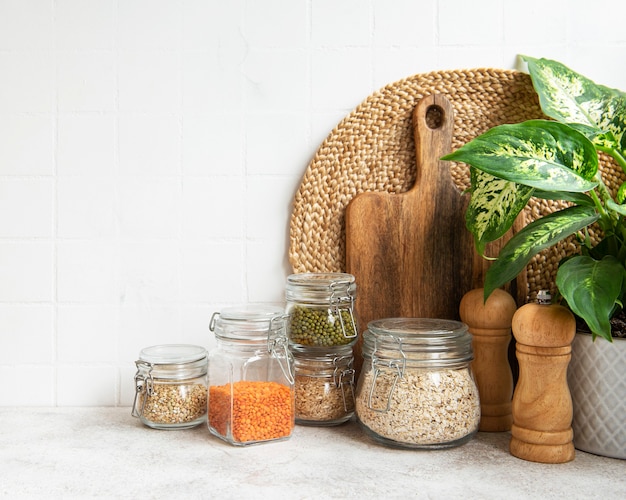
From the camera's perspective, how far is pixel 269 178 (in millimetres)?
1194

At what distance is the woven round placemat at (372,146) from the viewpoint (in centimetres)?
117

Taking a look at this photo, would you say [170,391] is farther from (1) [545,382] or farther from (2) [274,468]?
(1) [545,382]

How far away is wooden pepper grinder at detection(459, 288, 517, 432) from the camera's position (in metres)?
1.05

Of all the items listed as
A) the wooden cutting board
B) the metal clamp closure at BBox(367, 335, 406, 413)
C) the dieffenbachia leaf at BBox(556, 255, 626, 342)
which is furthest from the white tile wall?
the dieffenbachia leaf at BBox(556, 255, 626, 342)

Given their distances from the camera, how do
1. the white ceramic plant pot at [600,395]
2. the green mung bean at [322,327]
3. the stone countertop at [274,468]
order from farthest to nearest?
1. the green mung bean at [322,327]
2. the white ceramic plant pot at [600,395]
3. the stone countertop at [274,468]

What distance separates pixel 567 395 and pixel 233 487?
0.48m

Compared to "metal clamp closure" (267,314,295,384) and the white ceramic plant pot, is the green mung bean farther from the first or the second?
the white ceramic plant pot

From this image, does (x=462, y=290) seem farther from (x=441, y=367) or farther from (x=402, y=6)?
(x=402, y=6)

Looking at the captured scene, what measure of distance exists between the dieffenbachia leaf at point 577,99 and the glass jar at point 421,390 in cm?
38

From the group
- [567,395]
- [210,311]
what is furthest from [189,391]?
[567,395]

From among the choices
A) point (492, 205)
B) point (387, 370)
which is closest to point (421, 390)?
point (387, 370)

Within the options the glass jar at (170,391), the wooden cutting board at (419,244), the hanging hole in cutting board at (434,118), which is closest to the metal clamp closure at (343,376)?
the wooden cutting board at (419,244)

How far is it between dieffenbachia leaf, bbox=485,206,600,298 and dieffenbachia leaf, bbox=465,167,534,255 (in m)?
0.03

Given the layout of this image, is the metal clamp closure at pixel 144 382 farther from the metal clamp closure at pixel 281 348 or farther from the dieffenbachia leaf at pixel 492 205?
the dieffenbachia leaf at pixel 492 205
